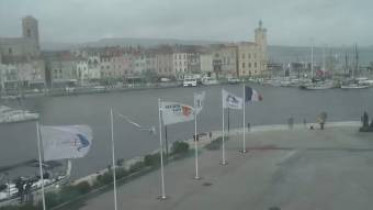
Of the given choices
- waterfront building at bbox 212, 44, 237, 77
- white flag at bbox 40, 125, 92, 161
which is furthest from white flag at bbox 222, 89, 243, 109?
waterfront building at bbox 212, 44, 237, 77

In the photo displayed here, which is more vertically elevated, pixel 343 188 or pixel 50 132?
pixel 50 132

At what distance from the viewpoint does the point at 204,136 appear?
80.3 feet

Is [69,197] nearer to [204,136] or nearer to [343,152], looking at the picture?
[343,152]

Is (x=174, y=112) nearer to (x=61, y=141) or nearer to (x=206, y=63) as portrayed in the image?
(x=61, y=141)

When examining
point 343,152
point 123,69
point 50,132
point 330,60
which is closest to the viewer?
point 50,132

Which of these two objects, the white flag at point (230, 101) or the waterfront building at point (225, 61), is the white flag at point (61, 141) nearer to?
the white flag at point (230, 101)

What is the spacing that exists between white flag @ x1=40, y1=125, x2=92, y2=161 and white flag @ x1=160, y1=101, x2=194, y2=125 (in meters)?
3.95

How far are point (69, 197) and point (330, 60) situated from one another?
437ft

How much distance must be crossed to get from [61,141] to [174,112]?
14.4ft

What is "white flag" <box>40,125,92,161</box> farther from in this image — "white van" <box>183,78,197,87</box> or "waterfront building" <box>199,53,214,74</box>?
"waterfront building" <box>199,53,214,74</box>

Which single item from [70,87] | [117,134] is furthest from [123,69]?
[117,134]

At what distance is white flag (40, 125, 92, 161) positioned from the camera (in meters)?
9.45

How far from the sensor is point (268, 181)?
46.8ft

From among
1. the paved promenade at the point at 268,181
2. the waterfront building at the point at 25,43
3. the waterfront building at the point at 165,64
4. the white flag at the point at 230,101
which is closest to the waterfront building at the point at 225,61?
the waterfront building at the point at 165,64
